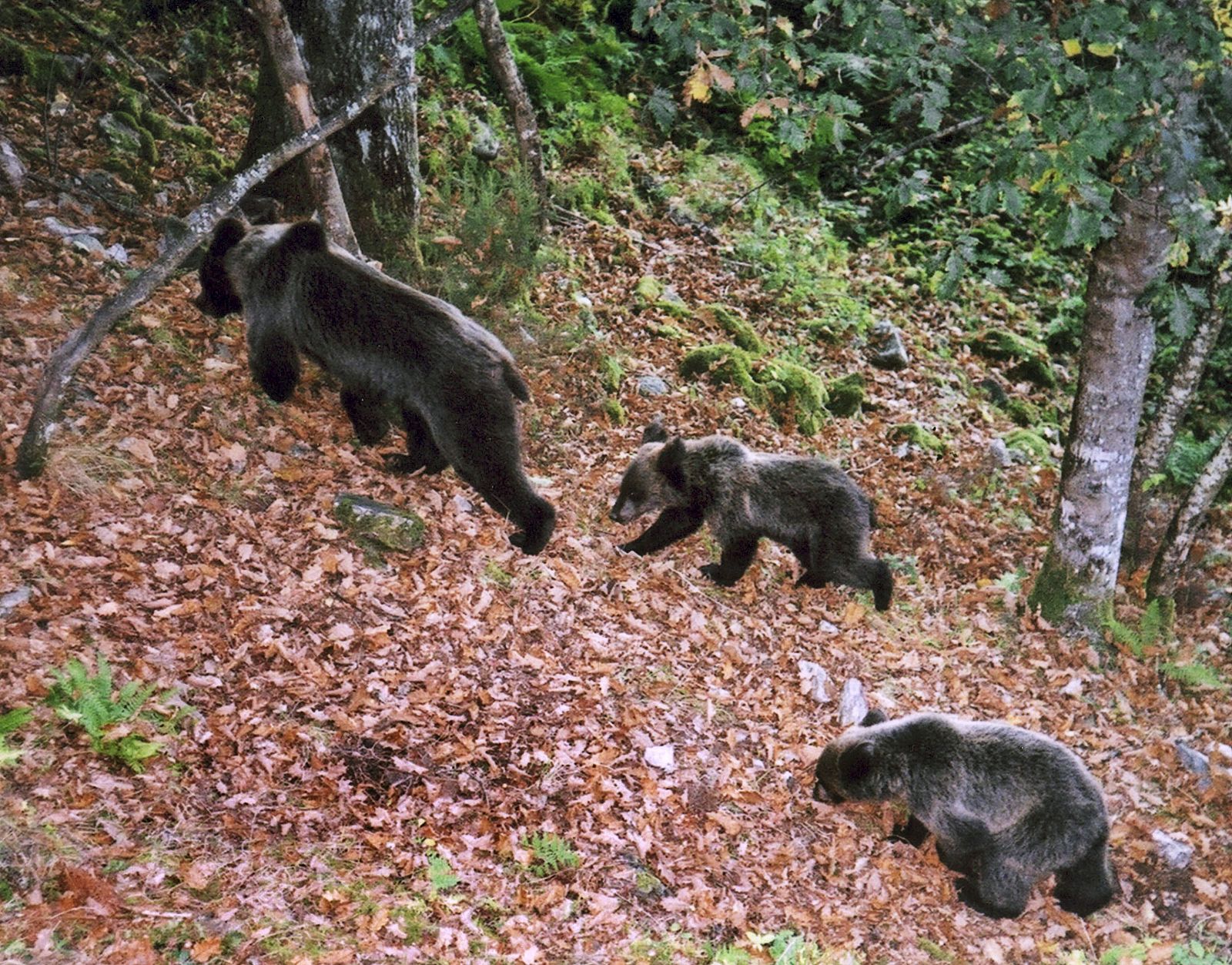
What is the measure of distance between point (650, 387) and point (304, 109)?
13.9 ft

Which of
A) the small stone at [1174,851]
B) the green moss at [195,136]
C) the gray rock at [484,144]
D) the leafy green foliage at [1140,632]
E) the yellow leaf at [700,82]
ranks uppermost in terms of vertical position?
the yellow leaf at [700,82]

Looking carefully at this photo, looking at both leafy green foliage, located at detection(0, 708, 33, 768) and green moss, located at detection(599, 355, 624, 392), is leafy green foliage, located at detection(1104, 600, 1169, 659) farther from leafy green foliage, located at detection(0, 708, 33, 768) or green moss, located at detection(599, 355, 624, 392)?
leafy green foliage, located at detection(0, 708, 33, 768)

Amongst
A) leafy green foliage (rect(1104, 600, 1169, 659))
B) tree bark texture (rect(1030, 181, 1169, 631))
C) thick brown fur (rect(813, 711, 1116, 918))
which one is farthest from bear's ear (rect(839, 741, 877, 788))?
leafy green foliage (rect(1104, 600, 1169, 659))

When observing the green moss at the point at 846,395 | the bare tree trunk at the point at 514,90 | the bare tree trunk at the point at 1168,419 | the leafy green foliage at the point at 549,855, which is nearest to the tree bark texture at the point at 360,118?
the bare tree trunk at the point at 514,90

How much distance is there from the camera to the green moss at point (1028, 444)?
37.6ft

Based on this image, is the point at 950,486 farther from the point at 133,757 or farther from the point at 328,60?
the point at 133,757

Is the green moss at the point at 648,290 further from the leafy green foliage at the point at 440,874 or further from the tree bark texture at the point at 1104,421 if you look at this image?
the leafy green foliage at the point at 440,874

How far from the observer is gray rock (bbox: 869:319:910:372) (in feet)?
39.7

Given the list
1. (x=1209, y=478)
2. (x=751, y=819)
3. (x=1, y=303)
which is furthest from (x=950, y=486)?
(x=1, y=303)

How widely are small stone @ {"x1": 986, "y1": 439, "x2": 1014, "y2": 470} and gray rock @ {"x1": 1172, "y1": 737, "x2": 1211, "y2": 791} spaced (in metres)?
3.74

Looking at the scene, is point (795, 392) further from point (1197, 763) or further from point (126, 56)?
point (126, 56)

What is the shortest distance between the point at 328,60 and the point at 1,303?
3.27m

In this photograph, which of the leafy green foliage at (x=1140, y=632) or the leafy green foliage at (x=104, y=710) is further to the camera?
the leafy green foliage at (x=1140, y=632)

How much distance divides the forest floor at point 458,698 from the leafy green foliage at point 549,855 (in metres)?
0.02
